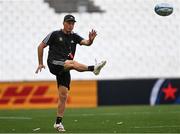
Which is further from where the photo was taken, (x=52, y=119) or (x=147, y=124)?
(x=52, y=119)

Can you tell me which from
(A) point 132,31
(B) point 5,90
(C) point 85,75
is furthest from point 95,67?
(A) point 132,31

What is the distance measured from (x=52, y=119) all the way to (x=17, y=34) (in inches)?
399

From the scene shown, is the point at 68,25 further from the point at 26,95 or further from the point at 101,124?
the point at 26,95

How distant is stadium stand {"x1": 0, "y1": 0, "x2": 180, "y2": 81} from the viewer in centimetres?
2188

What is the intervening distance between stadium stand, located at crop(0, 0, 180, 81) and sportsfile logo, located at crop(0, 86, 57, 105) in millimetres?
2533

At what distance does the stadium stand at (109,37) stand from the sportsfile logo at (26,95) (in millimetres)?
2533

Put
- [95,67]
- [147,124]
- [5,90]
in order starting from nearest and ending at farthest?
[95,67] → [147,124] → [5,90]

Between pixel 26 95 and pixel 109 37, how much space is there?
497 centimetres

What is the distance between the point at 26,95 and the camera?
19172mm

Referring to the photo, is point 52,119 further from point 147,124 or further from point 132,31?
point 132,31

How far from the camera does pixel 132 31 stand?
22891mm

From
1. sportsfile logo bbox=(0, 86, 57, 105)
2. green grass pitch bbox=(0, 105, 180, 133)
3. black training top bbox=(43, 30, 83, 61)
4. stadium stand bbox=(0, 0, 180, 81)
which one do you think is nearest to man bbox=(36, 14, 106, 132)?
black training top bbox=(43, 30, 83, 61)

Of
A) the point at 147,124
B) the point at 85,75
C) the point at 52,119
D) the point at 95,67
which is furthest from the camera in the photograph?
the point at 85,75

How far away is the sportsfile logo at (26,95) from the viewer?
19062mm
